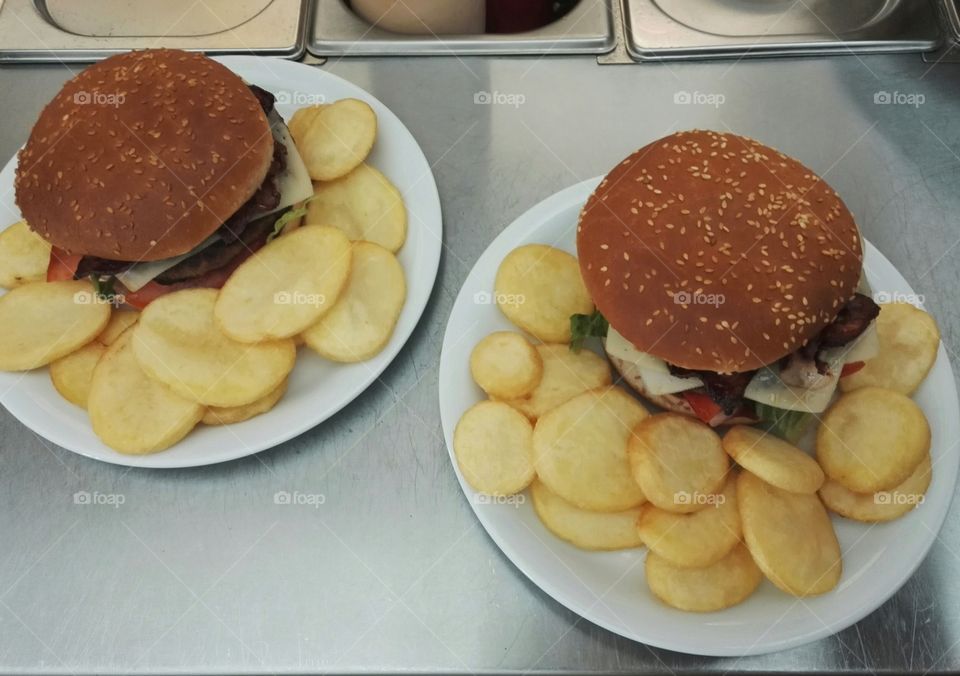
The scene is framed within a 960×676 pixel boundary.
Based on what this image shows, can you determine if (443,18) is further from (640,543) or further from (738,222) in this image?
(640,543)

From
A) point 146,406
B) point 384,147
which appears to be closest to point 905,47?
point 384,147

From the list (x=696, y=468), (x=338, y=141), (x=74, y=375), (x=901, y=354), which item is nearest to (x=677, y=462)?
(x=696, y=468)

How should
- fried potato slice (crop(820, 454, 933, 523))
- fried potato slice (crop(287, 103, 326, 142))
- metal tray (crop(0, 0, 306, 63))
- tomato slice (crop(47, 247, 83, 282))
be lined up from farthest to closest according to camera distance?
metal tray (crop(0, 0, 306, 63)), fried potato slice (crop(287, 103, 326, 142)), tomato slice (crop(47, 247, 83, 282)), fried potato slice (crop(820, 454, 933, 523))

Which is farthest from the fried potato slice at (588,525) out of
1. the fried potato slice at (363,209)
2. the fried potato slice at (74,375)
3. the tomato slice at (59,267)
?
the tomato slice at (59,267)

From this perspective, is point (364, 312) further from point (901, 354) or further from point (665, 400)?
point (901, 354)

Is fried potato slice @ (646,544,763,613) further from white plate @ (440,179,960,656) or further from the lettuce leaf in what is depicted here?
the lettuce leaf

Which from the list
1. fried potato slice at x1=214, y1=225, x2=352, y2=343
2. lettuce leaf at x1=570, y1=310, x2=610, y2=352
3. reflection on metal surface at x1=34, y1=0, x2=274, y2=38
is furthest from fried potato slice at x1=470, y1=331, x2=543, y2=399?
reflection on metal surface at x1=34, y1=0, x2=274, y2=38
